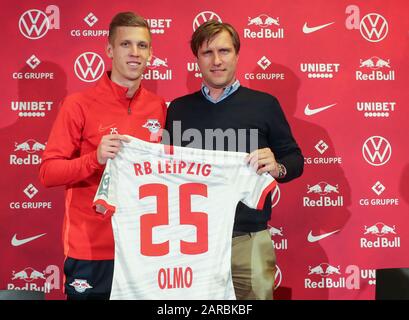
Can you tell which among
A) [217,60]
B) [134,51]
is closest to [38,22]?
[134,51]

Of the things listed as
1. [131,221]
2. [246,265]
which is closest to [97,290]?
[131,221]

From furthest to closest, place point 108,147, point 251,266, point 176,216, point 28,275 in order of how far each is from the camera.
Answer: point 28,275
point 251,266
point 176,216
point 108,147

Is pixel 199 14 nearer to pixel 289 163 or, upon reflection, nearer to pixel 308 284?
pixel 289 163

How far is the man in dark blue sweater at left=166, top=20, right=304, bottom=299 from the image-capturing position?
2262 mm

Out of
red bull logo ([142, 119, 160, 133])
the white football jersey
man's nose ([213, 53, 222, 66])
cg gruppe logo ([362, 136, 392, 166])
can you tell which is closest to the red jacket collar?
red bull logo ([142, 119, 160, 133])

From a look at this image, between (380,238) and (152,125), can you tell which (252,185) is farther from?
(380,238)

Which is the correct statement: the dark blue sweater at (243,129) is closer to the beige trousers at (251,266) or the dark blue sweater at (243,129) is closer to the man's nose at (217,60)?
the beige trousers at (251,266)

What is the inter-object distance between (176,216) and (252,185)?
34cm

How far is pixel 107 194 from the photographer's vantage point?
205 centimetres

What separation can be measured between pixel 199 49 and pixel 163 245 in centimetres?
92

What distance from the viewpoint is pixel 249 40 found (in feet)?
10.2

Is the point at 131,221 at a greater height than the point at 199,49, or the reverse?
the point at 199,49

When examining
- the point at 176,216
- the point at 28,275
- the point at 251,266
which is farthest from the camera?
the point at 28,275

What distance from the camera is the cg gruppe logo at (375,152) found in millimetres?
3100
